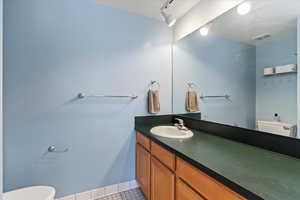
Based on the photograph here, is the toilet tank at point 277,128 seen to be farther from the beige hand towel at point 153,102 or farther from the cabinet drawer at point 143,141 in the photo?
the beige hand towel at point 153,102

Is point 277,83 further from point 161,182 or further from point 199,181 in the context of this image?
point 161,182

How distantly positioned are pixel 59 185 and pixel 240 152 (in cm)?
181

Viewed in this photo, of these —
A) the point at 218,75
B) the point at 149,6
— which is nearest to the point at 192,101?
the point at 218,75

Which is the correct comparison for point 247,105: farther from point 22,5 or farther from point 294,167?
point 22,5

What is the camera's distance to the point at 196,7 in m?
1.84

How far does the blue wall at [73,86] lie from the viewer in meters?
1.46

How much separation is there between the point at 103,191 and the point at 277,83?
209 cm

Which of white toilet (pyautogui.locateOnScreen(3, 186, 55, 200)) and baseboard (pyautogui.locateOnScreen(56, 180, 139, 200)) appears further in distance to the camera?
baseboard (pyautogui.locateOnScreen(56, 180, 139, 200))

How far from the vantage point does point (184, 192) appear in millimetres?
1041

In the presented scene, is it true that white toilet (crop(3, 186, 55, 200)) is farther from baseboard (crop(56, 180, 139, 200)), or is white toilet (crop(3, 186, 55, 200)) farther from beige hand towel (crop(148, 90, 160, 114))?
beige hand towel (crop(148, 90, 160, 114))

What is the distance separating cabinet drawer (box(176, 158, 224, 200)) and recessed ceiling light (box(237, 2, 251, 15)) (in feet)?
4.58

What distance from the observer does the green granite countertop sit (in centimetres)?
65

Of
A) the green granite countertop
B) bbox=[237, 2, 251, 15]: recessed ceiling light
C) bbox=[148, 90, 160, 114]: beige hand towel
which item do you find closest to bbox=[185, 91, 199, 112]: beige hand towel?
bbox=[148, 90, 160, 114]: beige hand towel

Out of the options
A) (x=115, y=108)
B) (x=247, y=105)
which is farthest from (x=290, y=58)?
(x=115, y=108)
